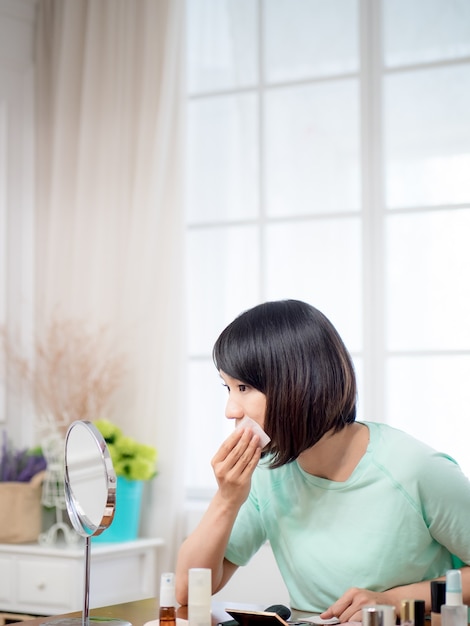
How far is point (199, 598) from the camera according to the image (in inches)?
56.3

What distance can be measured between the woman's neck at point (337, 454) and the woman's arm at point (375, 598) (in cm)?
24

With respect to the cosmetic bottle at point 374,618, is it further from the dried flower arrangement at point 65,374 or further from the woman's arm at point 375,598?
the dried flower arrangement at point 65,374

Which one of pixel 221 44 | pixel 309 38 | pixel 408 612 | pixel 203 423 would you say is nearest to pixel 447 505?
pixel 408 612

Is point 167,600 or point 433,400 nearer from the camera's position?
point 167,600

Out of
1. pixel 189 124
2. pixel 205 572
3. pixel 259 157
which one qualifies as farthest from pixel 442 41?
pixel 205 572

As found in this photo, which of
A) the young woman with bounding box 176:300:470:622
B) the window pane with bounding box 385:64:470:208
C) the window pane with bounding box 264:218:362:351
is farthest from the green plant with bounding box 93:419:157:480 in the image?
the young woman with bounding box 176:300:470:622

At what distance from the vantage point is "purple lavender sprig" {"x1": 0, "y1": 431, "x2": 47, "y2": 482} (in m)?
3.16

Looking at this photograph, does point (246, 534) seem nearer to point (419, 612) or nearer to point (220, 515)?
point (220, 515)

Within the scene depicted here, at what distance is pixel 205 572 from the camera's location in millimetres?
1429

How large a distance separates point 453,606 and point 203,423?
2003 millimetres

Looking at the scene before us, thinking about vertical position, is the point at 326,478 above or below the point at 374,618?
above

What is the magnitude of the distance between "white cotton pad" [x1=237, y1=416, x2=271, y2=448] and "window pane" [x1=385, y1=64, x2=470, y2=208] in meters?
1.56

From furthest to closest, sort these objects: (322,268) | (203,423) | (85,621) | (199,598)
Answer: (203,423) → (322,268) → (85,621) → (199,598)

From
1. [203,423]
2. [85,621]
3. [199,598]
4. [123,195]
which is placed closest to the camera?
[199,598]
